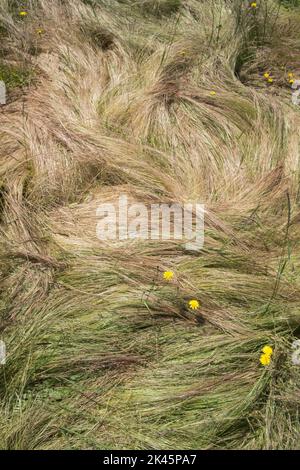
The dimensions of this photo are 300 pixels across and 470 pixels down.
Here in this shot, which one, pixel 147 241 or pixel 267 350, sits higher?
pixel 147 241

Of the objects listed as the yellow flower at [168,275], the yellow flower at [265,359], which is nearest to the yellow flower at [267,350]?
the yellow flower at [265,359]

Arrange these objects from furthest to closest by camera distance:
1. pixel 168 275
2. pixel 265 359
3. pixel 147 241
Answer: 1. pixel 147 241
2. pixel 168 275
3. pixel 265 359

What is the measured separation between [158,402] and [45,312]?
24.0 inches

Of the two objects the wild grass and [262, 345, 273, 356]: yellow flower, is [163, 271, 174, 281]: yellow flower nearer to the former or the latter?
the wild grass

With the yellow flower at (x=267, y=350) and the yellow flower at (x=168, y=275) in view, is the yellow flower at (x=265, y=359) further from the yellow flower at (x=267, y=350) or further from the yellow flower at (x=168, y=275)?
the yellow flower at (x=168, y=275)

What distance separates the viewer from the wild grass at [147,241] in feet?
5.03

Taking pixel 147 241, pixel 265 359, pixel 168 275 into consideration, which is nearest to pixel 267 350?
pixel 265 359

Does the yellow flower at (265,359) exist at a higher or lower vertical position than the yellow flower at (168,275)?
lower

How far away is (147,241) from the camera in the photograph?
2.04 m

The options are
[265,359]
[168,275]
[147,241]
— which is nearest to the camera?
[265,359]

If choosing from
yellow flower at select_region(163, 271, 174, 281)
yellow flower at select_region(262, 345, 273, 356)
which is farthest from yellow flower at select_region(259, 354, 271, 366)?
yellow flower at select_region(163, 271, 174, 281)

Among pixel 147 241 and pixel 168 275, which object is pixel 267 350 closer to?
pixel 168 275

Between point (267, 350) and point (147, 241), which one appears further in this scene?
point (147, 241)

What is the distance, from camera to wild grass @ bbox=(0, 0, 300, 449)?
1532mm
